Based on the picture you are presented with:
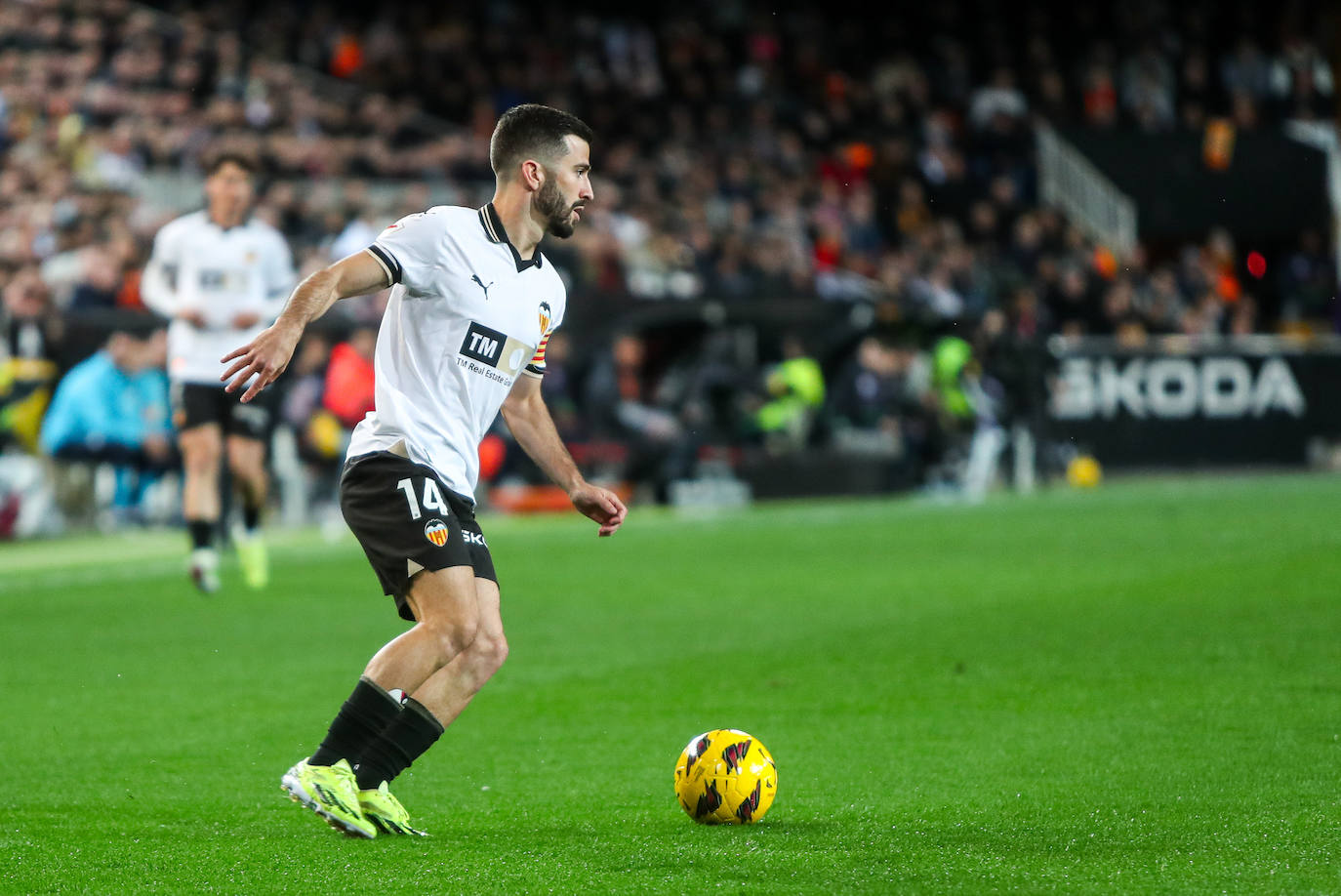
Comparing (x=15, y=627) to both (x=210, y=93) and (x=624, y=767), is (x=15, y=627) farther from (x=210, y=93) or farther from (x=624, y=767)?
(x=210, y=93)

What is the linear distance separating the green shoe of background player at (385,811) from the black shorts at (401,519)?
1.72 feet

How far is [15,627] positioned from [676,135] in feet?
64.1

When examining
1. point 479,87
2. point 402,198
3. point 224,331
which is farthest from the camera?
point 479,87

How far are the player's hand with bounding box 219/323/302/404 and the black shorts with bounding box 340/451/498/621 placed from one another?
0.66 metres

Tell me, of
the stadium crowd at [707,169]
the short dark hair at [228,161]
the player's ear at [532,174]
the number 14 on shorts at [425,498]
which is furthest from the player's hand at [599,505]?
the stadium crowd at [707,169]

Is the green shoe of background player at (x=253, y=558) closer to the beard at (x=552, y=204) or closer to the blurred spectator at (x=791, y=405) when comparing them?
the beard at (x=552, y=204)

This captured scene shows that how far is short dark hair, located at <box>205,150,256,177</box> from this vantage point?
11.4m

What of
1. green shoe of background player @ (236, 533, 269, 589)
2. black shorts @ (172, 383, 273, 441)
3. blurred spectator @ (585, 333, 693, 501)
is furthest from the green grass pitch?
blurred spectator @ (585, 333, 693, 501)

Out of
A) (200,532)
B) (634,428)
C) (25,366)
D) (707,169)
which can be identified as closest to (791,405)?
(634,428)

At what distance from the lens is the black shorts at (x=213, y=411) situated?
453 inches

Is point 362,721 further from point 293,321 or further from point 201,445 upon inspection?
point 201,445

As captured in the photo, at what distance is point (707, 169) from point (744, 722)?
21.1 meters

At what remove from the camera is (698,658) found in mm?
9008

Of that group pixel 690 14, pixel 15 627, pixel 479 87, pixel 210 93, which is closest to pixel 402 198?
pixel 210 93
